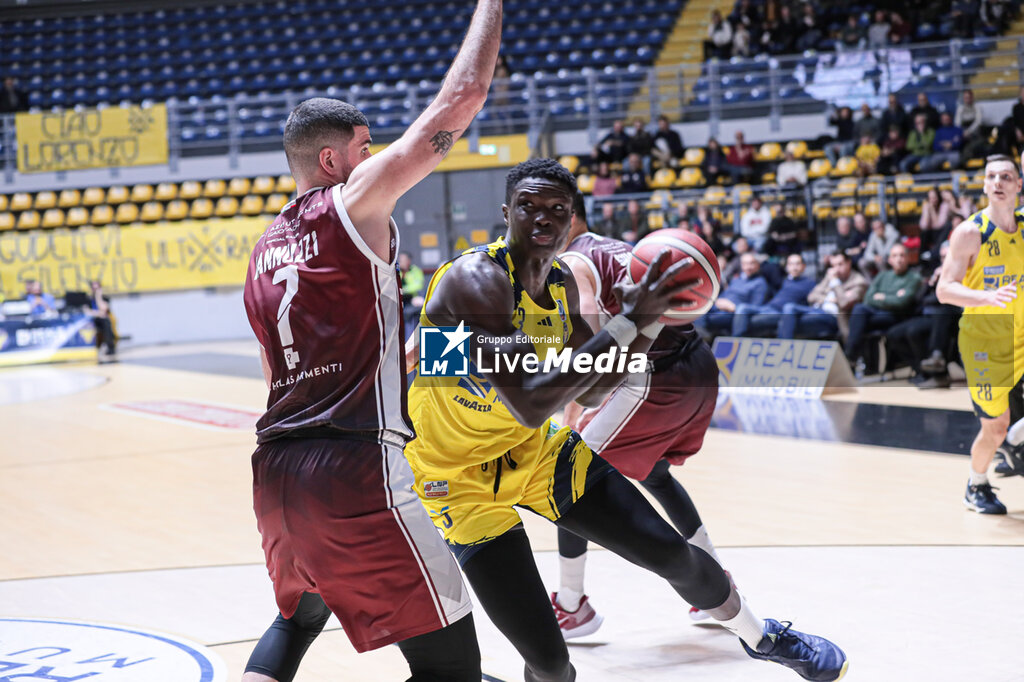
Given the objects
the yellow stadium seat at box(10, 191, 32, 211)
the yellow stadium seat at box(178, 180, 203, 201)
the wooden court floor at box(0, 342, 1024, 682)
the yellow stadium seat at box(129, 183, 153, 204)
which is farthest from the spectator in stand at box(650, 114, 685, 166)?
the yellow stadium seat at box(10, 191, 32, 211)

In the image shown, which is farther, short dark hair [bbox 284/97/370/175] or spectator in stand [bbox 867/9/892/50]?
spectator in stand [bbox 867/9/892/50]

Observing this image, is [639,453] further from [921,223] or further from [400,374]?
[921,223]

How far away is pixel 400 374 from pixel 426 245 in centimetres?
1704

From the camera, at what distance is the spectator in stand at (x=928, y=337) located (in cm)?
1077

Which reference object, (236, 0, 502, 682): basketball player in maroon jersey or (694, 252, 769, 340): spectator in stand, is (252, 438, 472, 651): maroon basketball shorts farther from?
(694, 252, 769, 340): spectator in stand

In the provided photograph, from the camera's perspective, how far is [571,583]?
14.2ft

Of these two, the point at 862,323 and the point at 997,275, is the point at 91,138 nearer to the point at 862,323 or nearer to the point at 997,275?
the point at 862,323

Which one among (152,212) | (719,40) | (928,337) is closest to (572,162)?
(719,40)

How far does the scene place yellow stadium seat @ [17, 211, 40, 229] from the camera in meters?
20.5

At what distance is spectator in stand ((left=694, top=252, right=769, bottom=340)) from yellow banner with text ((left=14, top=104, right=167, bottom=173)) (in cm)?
1276

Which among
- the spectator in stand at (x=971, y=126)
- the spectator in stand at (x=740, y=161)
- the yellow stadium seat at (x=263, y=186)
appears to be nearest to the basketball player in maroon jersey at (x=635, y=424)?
the spectator in stand at (x=971, y=126)

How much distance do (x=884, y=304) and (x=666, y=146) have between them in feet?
21.6

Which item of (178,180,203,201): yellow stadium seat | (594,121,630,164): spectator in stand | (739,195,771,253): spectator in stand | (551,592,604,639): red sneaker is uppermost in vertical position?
(594,121,630,164): spectator in stand

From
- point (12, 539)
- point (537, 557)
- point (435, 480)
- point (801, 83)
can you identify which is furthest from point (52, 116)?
point (435, 480)
